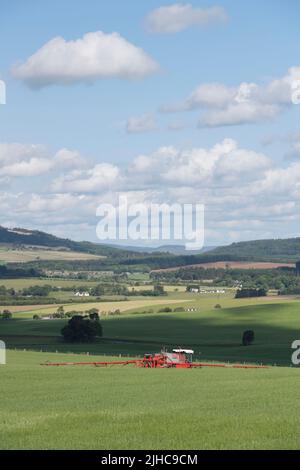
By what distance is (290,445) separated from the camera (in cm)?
2347

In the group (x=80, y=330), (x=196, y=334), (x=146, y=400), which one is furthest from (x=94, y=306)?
(x=146, y=400)

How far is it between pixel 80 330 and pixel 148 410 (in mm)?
62470

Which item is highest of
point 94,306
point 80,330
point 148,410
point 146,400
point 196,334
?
point 94,306

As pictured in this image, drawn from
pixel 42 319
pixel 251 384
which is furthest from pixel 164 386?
pixel 42 319

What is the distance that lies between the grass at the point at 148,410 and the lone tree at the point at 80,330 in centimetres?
4141

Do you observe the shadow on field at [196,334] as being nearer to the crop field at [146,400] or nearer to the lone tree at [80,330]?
the crop field at [146,400]

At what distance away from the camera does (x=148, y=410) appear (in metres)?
30.7

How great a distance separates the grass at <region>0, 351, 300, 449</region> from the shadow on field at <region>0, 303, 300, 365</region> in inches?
1005

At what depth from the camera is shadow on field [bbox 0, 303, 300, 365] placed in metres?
80.0

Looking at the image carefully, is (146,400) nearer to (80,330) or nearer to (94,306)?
(80,330)

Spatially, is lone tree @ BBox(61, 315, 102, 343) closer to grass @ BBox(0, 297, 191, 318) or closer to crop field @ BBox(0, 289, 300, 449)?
crop field @ BBox(0, 289, 300, 449)

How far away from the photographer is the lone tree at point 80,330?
92.5m

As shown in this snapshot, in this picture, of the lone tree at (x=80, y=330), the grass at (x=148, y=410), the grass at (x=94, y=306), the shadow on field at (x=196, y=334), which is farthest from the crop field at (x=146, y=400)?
the grass at (x=94, y=306)
